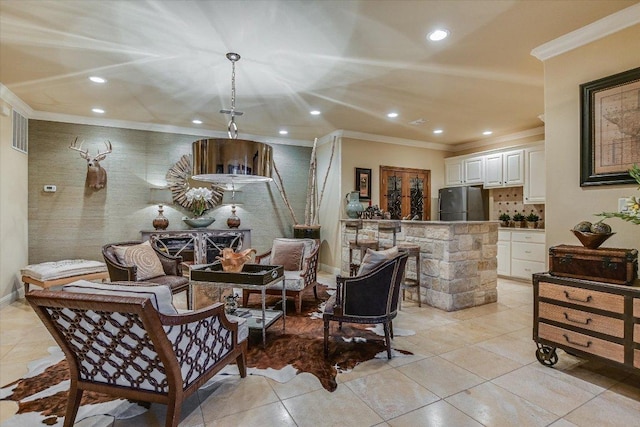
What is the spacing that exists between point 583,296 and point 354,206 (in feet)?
12.6

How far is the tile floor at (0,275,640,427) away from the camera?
6.49 ft

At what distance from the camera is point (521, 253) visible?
5668 millimetres

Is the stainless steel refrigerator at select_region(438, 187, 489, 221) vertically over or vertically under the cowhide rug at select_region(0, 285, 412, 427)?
over

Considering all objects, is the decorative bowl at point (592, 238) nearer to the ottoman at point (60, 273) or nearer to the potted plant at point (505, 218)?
the potted plant at point (505, 218)

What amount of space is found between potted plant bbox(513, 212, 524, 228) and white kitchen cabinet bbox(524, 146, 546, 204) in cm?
46

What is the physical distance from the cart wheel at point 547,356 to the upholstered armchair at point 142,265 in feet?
11.0

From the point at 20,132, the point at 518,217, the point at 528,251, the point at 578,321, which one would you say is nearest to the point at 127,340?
the point at 578,321

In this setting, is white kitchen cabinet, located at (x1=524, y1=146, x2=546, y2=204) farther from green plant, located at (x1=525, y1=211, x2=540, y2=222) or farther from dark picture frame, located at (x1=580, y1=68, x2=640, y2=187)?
dark picture frame, located at (x1=580, y1=68, x2=640, y2=187)

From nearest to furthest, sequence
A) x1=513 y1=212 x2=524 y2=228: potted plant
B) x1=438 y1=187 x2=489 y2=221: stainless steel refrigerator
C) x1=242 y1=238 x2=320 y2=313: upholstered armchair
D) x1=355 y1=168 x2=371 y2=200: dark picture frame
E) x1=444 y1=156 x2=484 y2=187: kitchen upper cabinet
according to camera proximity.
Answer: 1. x1=242 y1=238 x2=320 y2=313: upholstered armchair
2. x1=513 y1=212 x2=524 y2=228: potted plant
3. x1=355 y1=168 x2=371 y2=200: dark picture frame
4. x1=438 y1=187 x2=489 y2=221: stainless steel refrigerator
5. x1=444 y1=156 x2=484 y2=187: kitchen upper cabinet

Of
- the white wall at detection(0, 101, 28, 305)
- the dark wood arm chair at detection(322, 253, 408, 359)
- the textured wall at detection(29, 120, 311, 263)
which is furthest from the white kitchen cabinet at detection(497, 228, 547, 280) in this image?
the white wall at detection(0, 101, 28, 305)

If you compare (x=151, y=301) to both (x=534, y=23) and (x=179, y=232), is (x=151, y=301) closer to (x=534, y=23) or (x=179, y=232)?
(x=534, y=23)

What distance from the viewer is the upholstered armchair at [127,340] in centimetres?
157

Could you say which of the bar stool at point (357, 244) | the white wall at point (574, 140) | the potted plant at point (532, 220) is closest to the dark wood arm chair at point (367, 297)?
the bar stool at point (357, 244)

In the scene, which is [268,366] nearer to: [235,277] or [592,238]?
[235,277]
